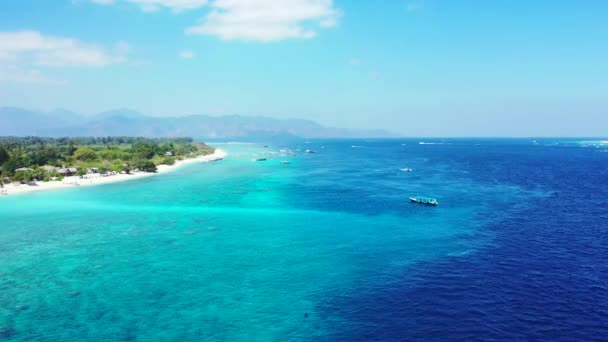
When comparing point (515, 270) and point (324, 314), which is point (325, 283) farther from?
point (515, 270)

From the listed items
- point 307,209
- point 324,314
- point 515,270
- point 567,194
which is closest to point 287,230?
point 307,209

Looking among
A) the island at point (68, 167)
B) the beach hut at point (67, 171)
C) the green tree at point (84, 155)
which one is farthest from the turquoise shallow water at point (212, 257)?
the green tree at point (84, 155)

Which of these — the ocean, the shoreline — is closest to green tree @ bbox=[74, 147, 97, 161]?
the shoreline

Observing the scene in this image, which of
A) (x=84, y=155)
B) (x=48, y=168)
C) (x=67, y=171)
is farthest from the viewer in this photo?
(x=84, y=155)

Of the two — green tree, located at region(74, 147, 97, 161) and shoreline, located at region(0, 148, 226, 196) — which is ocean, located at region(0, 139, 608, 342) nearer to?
shoreline, located at region(0, 148, 226, 196)

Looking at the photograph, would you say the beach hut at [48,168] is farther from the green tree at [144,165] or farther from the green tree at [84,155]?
the green tree at [144,165]

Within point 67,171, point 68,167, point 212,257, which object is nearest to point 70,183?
point 67,171

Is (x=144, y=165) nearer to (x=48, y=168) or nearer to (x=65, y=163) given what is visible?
(x=65, y=163)
